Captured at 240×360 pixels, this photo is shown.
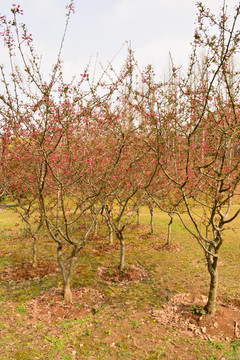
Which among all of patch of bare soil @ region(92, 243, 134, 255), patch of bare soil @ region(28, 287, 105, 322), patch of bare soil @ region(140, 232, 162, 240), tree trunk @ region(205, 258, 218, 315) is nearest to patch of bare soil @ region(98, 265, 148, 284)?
patch of bare soil @ region(28, 287, 105, 322)

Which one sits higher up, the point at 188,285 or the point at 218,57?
the point at 218,57

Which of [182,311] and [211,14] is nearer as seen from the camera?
[211,14]

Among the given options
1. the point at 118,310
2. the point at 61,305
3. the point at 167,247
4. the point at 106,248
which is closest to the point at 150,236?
the point at 167,247

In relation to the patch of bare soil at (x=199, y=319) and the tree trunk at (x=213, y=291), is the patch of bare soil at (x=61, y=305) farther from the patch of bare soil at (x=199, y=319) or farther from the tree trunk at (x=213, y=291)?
the tree trunk at (x=213, y=291)

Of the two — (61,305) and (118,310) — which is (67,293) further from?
(118,310)

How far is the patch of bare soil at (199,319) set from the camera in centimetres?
548

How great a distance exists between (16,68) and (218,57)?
14.6 feet

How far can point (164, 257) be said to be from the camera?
10.7 meters

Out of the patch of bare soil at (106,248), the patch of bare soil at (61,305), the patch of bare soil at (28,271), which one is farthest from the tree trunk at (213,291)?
the patch of bare soil at (106,248)

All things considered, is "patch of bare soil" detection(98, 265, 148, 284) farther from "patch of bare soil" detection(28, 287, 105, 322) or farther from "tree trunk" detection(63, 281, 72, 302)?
"tree trunk" detection(63, 281, 72, 302)

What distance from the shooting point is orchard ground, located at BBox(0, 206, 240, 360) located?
16.6 feet

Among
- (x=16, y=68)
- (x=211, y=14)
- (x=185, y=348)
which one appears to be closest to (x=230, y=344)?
(x=185, y=348)

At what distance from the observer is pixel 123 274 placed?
8.76 metres

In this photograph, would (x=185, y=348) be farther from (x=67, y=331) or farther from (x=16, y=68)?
(x=16, y=68)
